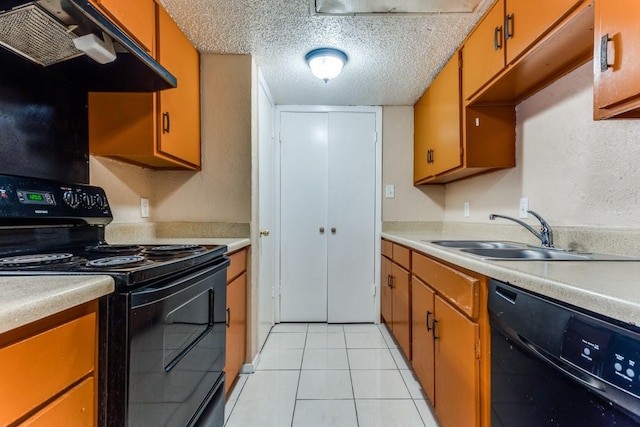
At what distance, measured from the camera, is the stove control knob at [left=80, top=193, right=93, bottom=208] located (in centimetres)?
133

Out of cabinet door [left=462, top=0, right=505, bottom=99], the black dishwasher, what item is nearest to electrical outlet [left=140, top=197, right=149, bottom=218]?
the black dishwasher

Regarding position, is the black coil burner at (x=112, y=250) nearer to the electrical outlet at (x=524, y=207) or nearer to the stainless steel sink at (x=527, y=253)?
the stainless steel sink at (x=527, y=253)

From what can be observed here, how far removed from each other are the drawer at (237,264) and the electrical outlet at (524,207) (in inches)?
62.5

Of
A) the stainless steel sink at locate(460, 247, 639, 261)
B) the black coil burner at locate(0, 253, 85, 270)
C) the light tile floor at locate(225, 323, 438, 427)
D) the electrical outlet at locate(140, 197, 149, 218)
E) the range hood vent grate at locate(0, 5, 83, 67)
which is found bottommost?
the light tile floor at locate(225, 323, 438, 427)

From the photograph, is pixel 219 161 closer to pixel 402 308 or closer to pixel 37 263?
pixel 37 263

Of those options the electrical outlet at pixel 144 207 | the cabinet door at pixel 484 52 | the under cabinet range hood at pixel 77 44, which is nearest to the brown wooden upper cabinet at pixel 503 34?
the cabinet door at pixel 484 52

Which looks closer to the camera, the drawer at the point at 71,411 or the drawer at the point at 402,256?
the drawer at the point at 71,411

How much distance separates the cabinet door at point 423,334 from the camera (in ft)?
5.08

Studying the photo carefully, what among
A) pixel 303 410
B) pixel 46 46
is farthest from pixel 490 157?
pixel 46 46

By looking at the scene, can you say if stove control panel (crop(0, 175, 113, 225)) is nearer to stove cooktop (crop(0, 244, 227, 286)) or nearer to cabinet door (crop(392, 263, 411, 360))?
stove cooktop (crop(0, 244, 227, 286))

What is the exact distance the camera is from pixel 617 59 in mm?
854

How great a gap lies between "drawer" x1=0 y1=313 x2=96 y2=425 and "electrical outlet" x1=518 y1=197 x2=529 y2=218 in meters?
1.89

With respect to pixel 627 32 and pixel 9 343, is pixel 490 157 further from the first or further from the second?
pixel 9 343

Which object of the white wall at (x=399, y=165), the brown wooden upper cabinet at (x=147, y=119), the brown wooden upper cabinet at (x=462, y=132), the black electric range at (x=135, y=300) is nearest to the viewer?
the black electric range at (x=135, y=300)
